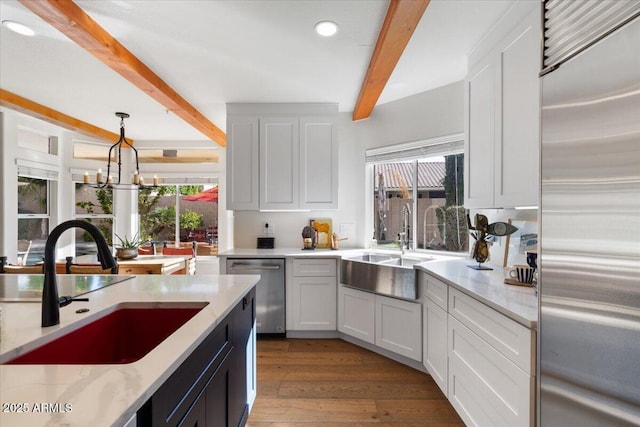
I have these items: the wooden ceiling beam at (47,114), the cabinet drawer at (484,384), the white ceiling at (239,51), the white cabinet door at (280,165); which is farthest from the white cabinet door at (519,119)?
the wooden ceiling beam at (47,114)

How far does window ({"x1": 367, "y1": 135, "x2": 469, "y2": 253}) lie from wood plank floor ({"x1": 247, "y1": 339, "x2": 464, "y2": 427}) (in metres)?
1.26

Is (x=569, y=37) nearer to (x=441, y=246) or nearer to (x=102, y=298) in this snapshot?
(x=102, y=298)

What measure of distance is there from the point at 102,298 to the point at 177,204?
14.8 feet

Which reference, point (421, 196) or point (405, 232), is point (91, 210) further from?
point (421, 196)

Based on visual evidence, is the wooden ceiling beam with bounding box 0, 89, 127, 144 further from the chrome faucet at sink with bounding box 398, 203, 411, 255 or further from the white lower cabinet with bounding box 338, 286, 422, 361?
the chrome faucet at sink with bounding box 398, 203, 411, 255

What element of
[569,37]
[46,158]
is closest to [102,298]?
[569,37]

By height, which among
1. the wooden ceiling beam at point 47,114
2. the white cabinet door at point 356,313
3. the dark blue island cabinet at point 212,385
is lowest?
the white cabinet door at point 356,313

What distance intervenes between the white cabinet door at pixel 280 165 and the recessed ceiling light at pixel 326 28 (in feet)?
4.50

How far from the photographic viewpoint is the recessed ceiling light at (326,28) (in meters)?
2.04

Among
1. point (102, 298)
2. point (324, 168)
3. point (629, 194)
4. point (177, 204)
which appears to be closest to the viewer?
point (629, 194)

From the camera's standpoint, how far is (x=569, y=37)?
0.95 m

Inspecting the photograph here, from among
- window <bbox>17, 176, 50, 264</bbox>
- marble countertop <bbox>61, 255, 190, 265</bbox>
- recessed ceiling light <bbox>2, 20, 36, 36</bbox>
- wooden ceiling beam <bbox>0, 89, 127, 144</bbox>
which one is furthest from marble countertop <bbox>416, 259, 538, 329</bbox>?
window <bbox>17, 176, 50, 264</bbox>

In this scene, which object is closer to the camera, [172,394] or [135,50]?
[172,394]

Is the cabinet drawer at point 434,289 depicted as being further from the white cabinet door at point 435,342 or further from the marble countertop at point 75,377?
the marble countertop at point 75,377
